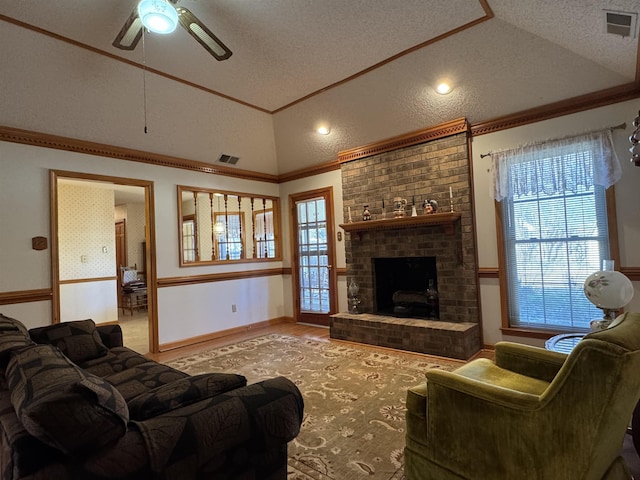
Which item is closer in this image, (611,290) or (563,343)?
(611,290)

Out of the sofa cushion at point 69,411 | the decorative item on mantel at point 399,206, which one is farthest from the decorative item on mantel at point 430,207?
the sofa cushion at point 69,411

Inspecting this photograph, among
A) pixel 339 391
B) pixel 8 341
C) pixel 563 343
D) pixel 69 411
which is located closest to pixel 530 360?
pixel 563 343

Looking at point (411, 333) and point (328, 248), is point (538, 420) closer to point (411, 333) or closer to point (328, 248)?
point (411, 333)

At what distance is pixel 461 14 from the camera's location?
3.08 meters

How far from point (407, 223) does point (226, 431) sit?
139 inches

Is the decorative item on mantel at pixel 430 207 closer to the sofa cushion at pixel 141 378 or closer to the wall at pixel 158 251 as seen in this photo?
the wall at pixel 158 251

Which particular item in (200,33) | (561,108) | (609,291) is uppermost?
(200,33)

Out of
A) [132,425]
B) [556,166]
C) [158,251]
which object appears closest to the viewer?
[132,425]

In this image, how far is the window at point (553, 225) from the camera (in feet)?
11.2

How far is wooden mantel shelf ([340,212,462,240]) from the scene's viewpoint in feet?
13.5

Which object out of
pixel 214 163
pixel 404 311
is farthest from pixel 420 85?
pixel 214 163

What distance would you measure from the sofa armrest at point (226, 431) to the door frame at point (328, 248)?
4045 millimetres

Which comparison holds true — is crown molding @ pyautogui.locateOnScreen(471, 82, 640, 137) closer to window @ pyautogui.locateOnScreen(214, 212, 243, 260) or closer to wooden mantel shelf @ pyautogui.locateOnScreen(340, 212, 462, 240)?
wooden mantel shelf @ pyautogui.locateOnScreen(340, 212, 462, 240)

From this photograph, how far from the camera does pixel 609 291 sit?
212 centimetres
